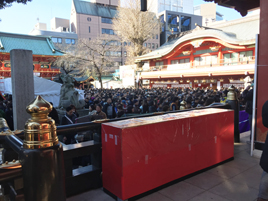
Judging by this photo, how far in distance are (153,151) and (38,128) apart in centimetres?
209

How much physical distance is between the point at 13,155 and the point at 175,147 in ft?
7.44

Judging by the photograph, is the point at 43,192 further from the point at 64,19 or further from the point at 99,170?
the point at 64,19

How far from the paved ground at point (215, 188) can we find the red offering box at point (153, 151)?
14 centimetres

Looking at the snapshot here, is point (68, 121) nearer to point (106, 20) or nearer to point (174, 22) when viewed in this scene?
point (106, 20)

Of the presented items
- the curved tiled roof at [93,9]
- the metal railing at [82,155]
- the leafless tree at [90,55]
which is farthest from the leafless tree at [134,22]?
the metal railing at [82,155]

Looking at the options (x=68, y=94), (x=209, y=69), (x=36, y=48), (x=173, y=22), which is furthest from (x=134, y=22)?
(x=173, y=22)

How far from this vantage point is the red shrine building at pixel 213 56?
21.2 meters

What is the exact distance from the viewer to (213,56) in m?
25.6

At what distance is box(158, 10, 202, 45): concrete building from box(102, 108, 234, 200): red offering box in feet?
179

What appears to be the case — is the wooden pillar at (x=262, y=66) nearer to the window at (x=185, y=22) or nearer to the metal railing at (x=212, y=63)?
the metal railing at (x=212, y=63)

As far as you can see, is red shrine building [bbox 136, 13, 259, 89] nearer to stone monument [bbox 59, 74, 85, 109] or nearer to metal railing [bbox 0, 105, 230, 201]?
stone monument [bbox 59, 74, 85, 109]

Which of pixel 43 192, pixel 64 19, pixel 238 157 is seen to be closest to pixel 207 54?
pixel 238 157

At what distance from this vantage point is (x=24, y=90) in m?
3.82

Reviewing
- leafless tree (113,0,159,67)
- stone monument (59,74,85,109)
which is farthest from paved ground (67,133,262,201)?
leafless tree (113,0,159,67)
